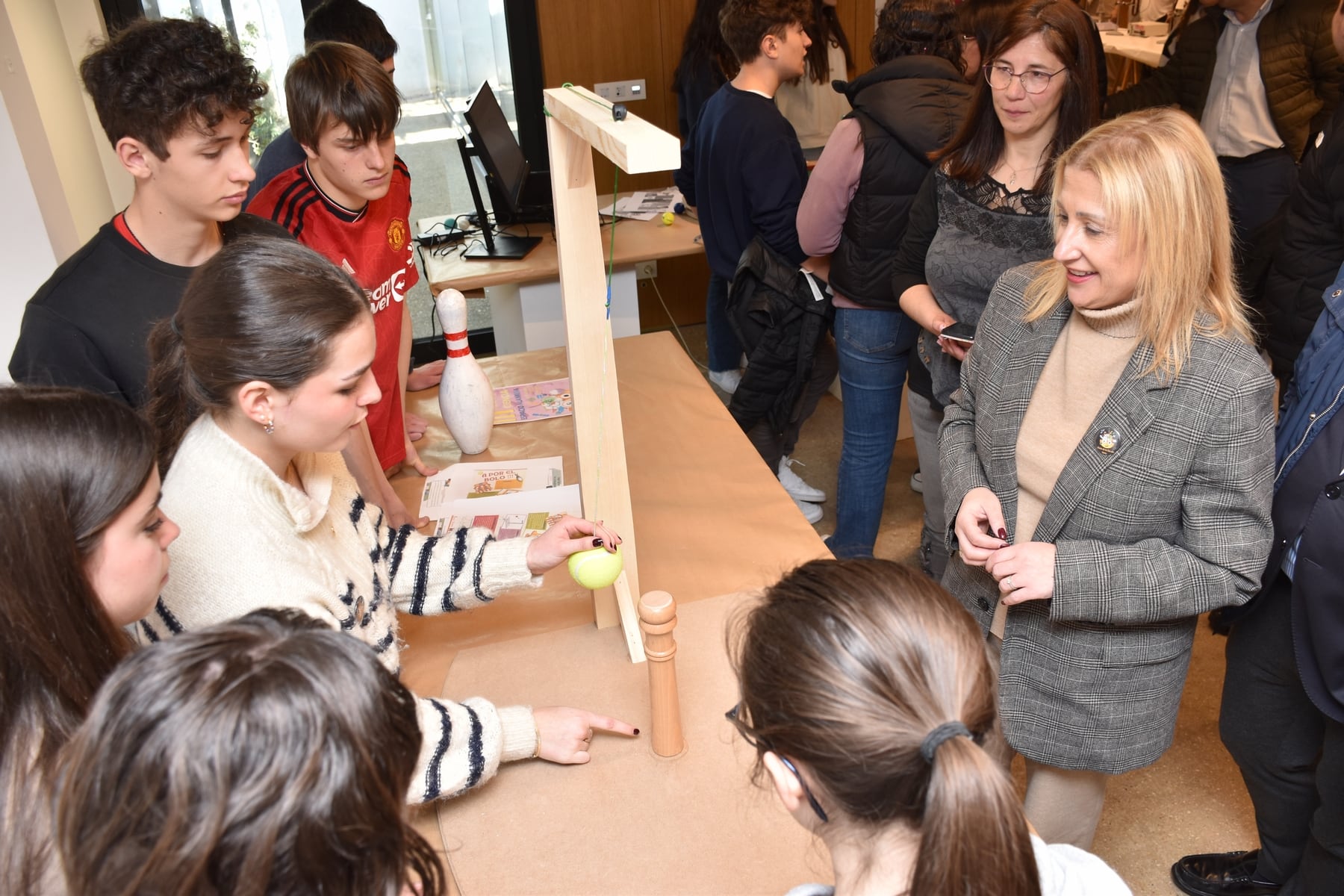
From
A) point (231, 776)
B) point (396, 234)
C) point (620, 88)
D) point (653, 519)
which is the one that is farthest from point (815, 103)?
point (231, 776)

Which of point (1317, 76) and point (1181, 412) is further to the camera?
point (1317, 76)

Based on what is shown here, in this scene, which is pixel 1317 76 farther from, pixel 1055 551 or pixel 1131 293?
pixel 1055 551

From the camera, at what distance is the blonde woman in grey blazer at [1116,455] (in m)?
1.14

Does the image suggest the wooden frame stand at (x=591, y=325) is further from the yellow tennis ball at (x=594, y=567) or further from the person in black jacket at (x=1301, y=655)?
the person in black jacket at (x=1301, y=655)

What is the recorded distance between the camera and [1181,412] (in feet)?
3.76

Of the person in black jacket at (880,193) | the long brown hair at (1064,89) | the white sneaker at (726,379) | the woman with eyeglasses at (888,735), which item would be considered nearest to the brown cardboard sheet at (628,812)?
the woman with eyeglasses at (888,735)

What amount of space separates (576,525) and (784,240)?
139 cm

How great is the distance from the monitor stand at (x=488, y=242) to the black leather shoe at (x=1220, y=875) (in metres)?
2.33

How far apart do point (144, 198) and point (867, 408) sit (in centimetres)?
158

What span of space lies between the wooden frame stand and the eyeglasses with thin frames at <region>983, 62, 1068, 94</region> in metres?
0.78

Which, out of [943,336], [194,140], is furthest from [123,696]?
[943,336]

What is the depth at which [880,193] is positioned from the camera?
208 cm

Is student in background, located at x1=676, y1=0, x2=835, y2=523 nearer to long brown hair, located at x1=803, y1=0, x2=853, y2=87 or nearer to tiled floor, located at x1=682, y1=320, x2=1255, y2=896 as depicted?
long brown hair, located at x1=803, y1=0, x2=853, y2=87

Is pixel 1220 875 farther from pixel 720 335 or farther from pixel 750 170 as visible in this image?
pixel 720 335
